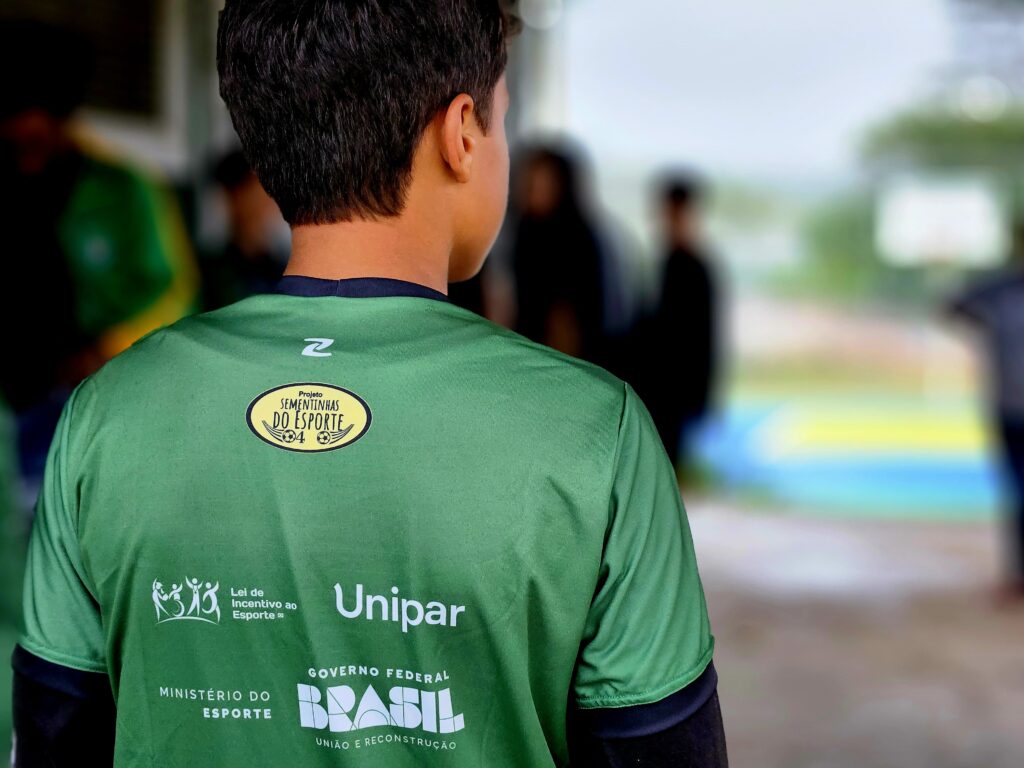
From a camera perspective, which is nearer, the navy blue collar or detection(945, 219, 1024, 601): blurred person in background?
the navy blue collar

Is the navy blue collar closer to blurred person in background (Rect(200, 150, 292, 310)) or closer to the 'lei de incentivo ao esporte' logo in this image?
the 'lei de incentivo ao esporte' logo

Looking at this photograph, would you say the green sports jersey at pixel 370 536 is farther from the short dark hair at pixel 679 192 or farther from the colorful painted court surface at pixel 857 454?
the colorful painted court surface at pixel 857 454

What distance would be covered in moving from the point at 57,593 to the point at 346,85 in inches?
16.8

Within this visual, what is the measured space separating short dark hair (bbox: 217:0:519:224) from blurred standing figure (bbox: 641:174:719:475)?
5.68 metres

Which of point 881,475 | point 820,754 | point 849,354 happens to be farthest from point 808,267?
point 820,754

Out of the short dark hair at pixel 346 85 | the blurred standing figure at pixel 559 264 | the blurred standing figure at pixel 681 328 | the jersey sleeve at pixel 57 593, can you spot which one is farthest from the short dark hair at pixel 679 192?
the jersey sleeve at pixel 57 593

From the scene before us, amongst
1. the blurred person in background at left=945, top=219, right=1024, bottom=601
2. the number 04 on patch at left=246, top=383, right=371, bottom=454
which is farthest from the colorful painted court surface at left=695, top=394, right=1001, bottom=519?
the number 04 on patch at left=246, top=383, right=371, bottom=454

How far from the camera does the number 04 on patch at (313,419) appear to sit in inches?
31.8

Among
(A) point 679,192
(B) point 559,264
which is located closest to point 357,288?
(B) point 559,264

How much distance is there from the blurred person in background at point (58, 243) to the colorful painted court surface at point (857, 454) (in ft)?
16.2

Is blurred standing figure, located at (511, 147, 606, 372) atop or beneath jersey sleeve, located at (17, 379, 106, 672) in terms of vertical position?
beneath

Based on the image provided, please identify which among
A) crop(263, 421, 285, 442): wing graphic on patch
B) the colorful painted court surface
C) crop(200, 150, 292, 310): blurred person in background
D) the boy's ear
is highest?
the boy's ear

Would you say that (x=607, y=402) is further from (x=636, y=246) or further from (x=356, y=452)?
(x=636, y=246)

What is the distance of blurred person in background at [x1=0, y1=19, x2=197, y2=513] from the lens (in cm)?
265
